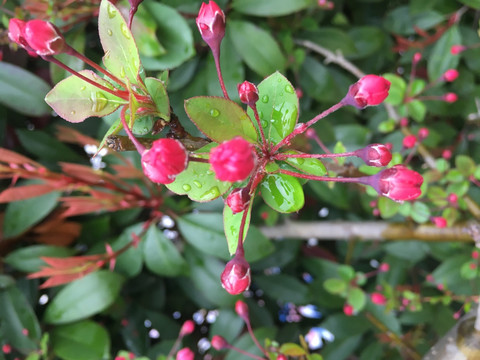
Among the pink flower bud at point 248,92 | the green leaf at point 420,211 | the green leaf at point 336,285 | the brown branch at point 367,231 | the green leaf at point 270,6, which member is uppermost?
the pink flower bud at point 248,92

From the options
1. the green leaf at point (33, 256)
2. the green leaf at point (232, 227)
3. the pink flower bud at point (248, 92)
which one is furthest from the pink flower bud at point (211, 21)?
the green leaf at point (33, 256)

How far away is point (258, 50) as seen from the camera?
83 centimetres

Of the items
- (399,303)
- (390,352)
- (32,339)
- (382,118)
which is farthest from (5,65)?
(390,352)

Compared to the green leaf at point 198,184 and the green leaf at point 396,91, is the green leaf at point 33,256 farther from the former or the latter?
the green leaf at point 396,91

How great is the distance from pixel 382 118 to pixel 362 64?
0.58ft

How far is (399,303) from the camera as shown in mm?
931

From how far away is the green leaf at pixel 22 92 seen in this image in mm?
806

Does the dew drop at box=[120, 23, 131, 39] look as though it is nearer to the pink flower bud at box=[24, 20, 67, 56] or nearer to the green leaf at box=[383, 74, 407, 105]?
the pink flower bud at box=[24, 20, 67, 56]

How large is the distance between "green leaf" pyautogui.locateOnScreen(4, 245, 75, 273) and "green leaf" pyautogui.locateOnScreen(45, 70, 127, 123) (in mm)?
552

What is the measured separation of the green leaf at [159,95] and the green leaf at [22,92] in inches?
19.0

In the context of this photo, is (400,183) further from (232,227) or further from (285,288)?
(285,288)

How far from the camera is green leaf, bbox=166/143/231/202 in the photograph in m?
0.39

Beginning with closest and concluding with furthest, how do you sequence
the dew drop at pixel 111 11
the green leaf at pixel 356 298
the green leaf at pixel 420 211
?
the dew drop at pixel 111 11, the green leaf at pixel 420 211, the green leaf at pixel 356 298

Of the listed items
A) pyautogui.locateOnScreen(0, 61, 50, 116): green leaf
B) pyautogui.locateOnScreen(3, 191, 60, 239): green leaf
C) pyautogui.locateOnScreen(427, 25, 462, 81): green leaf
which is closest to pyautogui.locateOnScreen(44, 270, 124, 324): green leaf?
pyautogui.locateOnScreen(3, 191, 60, 239): green leaf
